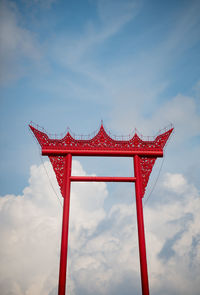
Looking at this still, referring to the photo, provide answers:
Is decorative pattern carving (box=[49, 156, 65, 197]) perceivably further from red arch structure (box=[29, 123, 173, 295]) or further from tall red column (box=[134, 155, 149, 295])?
tall red column (box=[134, 155, 149, 295])

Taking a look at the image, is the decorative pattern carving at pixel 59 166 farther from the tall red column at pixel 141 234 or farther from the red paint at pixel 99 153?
the tall red column at pixel 141 234

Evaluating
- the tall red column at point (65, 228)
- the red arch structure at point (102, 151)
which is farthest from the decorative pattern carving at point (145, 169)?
the tall red column at point (65, 228)

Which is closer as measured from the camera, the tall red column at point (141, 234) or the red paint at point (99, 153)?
the tall red column at point (141, 234)

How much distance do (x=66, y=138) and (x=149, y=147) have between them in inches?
127

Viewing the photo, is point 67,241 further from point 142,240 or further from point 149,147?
point 149,147

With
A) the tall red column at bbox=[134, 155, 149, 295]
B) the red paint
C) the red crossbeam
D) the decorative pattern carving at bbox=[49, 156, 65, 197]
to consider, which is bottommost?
the tall red column at bbox=[134, 155, 149, 295]

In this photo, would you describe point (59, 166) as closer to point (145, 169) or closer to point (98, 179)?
point (98, 179)

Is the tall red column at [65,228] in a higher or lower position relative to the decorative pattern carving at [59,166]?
lower

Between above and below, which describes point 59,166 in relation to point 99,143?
below

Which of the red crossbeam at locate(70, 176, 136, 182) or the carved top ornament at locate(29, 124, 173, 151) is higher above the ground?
the carved top ornament at locate(29, 124, 173, 151)

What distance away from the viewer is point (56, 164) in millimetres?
10664

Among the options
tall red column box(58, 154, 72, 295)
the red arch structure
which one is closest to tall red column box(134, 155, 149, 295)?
the red arch structure

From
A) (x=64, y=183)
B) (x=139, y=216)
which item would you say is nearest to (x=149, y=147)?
(x=139, y=216)

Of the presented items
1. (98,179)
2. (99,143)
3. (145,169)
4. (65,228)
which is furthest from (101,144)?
(65,228)
